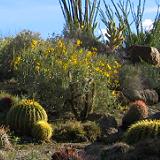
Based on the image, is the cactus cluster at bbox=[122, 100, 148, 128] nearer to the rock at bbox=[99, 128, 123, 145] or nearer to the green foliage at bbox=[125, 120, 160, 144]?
the rock at bbox=[99, 128, 123, 145]

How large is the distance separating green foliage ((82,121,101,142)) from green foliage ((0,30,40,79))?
→ 18.2 ft

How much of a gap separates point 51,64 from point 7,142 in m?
4.66

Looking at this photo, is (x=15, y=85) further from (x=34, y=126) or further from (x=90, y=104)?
(x=34, y=126)

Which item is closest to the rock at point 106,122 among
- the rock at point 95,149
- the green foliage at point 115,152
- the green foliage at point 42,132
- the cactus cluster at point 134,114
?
the cactus cluster at point 134,114

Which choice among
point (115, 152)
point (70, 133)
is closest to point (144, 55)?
point (70, 133)

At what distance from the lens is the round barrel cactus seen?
39.6 feet

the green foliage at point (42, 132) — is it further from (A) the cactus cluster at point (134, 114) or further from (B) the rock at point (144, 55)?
(B) the rock at point (144, 55)

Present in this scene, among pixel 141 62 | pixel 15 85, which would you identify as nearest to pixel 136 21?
pixel 141 62

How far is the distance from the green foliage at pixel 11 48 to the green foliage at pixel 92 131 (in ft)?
18.2

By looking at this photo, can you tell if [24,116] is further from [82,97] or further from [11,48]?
[11,48]

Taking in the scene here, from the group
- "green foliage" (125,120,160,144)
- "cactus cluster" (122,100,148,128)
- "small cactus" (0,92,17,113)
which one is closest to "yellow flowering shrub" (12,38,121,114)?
"small cactus" (0,92,17,113)

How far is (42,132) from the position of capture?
1144cm

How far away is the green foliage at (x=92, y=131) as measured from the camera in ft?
39.5

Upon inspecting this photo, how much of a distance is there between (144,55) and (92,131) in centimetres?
793
